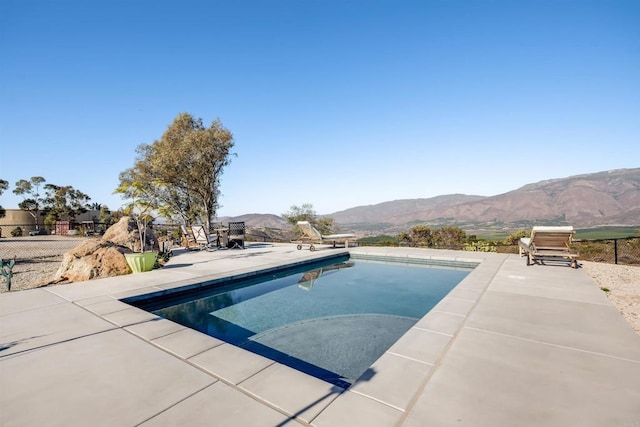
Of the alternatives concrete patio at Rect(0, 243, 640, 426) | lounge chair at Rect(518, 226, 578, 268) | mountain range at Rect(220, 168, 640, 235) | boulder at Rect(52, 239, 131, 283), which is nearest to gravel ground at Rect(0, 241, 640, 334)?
boulder at Rect(52, 239, 131, 283)

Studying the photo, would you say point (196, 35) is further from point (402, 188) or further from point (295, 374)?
point (402, 188)

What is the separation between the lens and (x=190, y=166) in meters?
15.9

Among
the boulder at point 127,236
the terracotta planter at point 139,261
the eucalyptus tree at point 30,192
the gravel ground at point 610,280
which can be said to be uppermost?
the eucalyptus tree at point 30,192

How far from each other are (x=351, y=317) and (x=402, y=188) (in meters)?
34.6

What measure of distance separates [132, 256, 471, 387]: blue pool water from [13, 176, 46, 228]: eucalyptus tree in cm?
4697

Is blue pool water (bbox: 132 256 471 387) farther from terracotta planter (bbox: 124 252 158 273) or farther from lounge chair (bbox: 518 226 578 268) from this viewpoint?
terracotta planter (bbox: 124 252 158 273)

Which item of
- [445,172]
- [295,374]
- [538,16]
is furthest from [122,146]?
[445,172]

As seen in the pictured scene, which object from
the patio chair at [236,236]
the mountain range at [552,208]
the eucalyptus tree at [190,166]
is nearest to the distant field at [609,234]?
the patio chair at [236,236]

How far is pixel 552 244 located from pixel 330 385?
771 centimetres

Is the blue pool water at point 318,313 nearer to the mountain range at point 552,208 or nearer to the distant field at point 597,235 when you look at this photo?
the distant field at point 597,235

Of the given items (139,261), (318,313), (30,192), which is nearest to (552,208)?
(318,313)

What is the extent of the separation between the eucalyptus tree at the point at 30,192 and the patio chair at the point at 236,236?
41215 millimetres

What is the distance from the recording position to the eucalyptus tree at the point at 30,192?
36.5 m

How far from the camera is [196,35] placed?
12352mm
